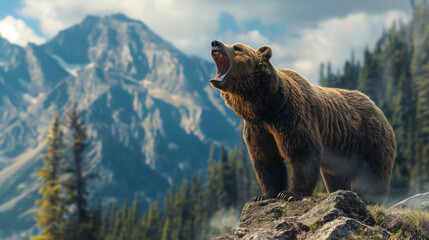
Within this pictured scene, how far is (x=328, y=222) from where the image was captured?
19.1 ft

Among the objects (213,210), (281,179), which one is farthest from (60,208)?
(213,210)

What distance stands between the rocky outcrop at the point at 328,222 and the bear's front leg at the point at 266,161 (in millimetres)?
865

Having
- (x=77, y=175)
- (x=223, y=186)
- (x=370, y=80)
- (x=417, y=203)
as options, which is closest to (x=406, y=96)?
(x=370, y=80)

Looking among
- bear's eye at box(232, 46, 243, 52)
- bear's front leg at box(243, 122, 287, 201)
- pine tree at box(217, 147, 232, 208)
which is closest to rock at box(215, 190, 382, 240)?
bear's front leg at box(243, 122, 287, 201)

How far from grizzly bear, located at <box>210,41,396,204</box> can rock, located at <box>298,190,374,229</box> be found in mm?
874

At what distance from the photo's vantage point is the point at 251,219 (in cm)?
727

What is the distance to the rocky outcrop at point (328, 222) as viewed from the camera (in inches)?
221

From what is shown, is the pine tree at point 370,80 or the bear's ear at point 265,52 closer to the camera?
the bear's ear at point 265,52

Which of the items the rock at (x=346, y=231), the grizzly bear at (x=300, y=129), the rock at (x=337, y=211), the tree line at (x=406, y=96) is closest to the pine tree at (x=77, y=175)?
the tree line at (x=406, y=96)

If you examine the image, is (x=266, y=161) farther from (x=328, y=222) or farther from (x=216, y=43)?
(x=216, y=43)

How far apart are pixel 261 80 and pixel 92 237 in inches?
1146

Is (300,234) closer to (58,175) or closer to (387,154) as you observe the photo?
(387,154)

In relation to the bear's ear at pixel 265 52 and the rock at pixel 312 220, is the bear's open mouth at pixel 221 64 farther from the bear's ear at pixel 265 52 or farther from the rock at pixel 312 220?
the rock at pixel 312 220

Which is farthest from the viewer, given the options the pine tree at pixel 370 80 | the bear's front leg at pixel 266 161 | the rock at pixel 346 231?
the pine tree at pixel 370 80
